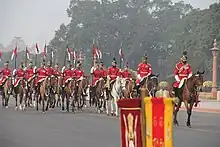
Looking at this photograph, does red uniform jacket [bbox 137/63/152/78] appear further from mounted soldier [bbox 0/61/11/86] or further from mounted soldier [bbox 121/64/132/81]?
mounted soldier [bbox 0/61/11/86]

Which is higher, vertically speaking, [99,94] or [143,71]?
[143,71]

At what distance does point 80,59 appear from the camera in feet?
45.8

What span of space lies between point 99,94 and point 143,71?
2.92m

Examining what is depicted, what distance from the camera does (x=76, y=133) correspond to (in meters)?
8.20

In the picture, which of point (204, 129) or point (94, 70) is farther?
point (94, 70)

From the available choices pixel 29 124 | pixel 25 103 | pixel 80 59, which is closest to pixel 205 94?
pixel 80 59

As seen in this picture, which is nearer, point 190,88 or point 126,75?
point 190,88

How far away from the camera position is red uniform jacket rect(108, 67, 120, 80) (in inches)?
471

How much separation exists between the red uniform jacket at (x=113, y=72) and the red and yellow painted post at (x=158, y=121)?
306 inches

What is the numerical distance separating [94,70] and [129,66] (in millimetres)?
1925

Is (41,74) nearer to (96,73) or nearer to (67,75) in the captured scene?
A: (67,75)

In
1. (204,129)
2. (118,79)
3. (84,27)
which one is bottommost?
(204,129)

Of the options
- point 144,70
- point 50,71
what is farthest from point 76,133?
point 50,71

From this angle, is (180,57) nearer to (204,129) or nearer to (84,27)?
(204,129)
